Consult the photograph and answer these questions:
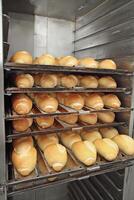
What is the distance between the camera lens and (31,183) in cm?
78

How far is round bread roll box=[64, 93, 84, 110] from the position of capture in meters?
0.93

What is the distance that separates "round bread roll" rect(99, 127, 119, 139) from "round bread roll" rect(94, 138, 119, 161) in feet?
0.45

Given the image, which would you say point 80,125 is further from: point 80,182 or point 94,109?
point 80,182

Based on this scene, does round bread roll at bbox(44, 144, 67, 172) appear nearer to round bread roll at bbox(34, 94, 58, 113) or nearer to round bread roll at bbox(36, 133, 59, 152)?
round bread roll at bbox(36, 133, 59, 152)

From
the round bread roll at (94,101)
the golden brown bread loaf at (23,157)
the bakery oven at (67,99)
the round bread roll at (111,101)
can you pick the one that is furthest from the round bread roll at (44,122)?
the round bread roll at (111,101)

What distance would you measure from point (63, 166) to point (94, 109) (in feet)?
1.11

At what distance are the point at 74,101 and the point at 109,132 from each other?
0.34 m

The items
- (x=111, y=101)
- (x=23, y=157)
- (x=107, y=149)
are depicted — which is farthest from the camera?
(x=111, y=101)

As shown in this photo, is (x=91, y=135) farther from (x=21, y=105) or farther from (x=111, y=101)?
(x=21, y=105)

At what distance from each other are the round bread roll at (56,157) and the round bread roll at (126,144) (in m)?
0.34

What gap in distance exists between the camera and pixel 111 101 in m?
1.01

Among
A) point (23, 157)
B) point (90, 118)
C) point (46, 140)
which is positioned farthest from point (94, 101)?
point (23, 157)

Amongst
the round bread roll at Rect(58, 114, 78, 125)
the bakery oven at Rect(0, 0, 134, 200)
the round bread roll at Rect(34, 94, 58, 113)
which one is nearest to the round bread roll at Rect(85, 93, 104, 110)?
the bakery oven at Rect(0, 0, 134, 200)

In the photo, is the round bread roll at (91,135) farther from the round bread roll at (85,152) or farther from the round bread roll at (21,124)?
the round bread roll at (21,124)
